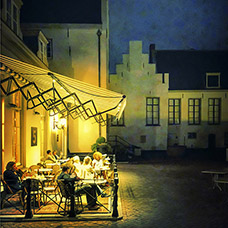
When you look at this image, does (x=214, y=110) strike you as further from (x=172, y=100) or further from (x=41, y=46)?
(x=41, y=46)

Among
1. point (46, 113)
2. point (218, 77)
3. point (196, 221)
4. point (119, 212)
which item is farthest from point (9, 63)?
point (218, 77)

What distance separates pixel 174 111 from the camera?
27.9 metres

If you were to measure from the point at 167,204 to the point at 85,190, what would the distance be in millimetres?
2283

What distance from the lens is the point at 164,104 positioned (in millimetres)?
25891

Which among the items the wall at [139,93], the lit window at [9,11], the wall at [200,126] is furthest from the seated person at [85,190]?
the wall at [200,126]

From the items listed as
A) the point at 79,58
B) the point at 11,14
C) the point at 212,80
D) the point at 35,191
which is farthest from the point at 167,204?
the point at 212,80

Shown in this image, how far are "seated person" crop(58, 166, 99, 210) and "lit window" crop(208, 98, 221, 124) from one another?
21.8 metres

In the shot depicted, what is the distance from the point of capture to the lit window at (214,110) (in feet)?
92.0

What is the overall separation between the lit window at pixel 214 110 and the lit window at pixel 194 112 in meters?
0.94

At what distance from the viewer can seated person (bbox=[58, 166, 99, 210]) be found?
7555 mm

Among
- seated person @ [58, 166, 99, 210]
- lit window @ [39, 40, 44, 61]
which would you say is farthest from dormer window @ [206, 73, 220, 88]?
seated person @ [58, 166, 99, 210]

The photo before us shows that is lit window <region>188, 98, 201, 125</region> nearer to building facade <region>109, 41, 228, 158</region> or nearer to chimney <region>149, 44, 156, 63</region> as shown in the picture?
building facade <region>109, 41, 228, 158</region>

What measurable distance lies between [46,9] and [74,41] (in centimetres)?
277

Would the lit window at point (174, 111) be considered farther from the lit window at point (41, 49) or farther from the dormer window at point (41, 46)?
the lit window at point (41, 49)
